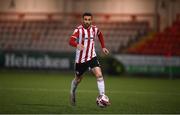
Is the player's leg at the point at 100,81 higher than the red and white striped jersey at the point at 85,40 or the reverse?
the reverse

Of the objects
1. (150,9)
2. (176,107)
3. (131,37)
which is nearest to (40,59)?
(131,37)

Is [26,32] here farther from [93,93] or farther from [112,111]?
[112,111]

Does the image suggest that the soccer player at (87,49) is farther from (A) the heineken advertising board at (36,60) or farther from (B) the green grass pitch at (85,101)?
(A) the heineken advertising board at (36,60)

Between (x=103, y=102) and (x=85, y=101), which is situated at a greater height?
(x=103, y=102)

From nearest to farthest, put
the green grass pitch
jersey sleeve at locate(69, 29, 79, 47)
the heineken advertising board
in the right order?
the green grass pitch → jersey sleeve at locate(69, 29, 79, 47) → the heineken advertising board

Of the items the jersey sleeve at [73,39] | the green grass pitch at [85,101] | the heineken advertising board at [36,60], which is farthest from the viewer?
the heineken advertising board at [36,60]

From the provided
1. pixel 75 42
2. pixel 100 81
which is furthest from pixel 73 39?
pixel 100 81

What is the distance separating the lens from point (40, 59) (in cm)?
2494

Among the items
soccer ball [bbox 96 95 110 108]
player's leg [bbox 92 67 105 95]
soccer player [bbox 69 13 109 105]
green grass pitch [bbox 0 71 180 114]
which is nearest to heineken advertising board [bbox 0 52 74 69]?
green grass pitch [bbox 0 71 180 114]

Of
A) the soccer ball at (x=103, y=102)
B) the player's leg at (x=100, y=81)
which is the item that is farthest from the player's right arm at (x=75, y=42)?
the soccer ball at (x=103, y=102)

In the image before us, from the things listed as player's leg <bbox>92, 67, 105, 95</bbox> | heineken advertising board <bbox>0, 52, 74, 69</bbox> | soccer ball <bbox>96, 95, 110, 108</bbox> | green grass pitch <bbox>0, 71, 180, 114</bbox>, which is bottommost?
heineken advertising board <bbox>0, 52, 74, 69</bbox>

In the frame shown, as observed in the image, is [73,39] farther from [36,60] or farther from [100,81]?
[36,60]

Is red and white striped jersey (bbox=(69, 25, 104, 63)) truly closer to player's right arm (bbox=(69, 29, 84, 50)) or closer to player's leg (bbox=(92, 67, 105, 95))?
player's right arm (bbox=(69, 29, 84, 50))

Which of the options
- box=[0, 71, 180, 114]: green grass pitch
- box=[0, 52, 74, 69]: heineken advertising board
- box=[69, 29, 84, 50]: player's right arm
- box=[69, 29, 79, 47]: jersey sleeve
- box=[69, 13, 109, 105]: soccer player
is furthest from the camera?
box=[0, 52, 74, 69]: heineken advertising board
